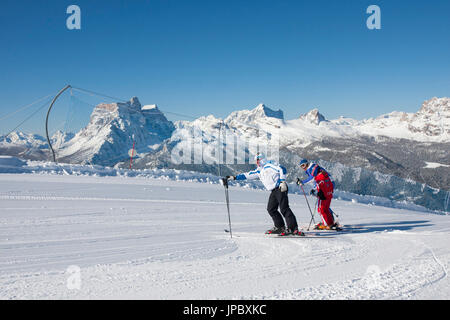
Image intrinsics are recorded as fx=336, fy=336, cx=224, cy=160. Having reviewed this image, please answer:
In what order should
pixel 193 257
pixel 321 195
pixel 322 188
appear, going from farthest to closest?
pixel 322 188
pixel 321 195
pixel 193 257

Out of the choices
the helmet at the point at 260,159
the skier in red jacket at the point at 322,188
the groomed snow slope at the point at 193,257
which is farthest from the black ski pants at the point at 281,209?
the skier in red jacket at the point at 322,188

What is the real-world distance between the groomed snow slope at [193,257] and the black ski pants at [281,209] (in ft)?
1.64

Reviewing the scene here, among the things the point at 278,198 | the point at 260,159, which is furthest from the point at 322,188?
the point at 260,159

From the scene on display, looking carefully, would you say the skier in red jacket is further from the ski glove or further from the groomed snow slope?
the groomed snow slope

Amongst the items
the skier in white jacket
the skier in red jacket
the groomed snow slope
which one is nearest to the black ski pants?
the skier in white jacket

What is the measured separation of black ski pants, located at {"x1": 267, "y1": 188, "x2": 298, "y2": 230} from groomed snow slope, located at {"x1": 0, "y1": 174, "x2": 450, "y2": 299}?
1.64 feet

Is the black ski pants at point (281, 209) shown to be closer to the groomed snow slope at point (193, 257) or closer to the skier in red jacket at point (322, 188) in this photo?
the groomed snow slope at point (193, 257)

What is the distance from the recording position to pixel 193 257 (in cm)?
525

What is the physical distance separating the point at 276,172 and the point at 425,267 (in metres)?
3.43

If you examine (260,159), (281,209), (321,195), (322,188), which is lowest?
(281,209)

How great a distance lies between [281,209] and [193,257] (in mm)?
2760

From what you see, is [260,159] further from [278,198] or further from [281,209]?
[281,209]
